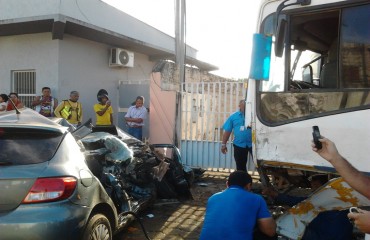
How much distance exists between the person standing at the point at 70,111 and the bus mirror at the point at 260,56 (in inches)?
223

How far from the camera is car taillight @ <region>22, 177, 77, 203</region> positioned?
2.94 metres

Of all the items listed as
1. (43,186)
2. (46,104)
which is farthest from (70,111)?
(43,186)

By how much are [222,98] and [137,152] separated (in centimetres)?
352

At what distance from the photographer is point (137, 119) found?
941 cm

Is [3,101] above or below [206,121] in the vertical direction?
above

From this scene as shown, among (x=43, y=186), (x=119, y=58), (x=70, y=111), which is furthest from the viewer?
(x=119, y=58)

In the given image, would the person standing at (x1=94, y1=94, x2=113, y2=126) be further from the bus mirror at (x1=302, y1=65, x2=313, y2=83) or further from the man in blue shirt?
the man in blue shirt

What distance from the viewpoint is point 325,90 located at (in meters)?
3.53

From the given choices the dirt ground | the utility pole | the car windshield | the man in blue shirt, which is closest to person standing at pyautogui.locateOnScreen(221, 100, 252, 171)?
the dirt ground

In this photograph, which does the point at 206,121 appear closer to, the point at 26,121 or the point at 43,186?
the point at 26,121

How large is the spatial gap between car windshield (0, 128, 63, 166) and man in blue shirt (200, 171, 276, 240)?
4.80ft

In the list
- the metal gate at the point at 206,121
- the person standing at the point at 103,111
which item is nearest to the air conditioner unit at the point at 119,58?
the person standing at the point at 103,111

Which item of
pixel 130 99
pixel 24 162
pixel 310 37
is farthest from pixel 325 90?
pixel 130 99

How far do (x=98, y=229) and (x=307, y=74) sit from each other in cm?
279
